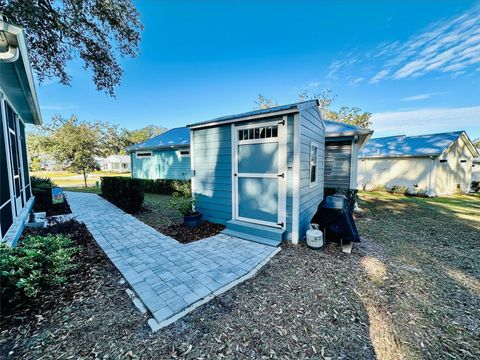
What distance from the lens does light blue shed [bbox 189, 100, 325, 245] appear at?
4.07m

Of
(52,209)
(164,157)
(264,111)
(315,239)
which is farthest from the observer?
(164,157)

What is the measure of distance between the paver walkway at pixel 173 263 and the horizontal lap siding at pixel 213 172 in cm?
91

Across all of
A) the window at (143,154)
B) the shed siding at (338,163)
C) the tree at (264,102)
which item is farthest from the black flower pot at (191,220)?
the tree at (264,102)

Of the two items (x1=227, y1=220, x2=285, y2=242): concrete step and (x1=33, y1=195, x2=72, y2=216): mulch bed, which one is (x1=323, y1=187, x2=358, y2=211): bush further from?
(x1=33, y1=195, x2=72, y2=216): mulch bed

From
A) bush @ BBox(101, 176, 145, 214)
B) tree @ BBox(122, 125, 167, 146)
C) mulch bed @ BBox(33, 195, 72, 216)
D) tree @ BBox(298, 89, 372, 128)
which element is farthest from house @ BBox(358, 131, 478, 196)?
tree @ BBox(122, 125, 167, 146)

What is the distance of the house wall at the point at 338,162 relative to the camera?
288 inches

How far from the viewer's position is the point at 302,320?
2.09 m

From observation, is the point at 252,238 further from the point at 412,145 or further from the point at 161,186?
the point at 412,145

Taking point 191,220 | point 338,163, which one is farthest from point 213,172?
point 338,163

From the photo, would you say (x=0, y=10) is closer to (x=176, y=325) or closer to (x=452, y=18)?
(x=176, y=325)

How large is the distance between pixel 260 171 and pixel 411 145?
15.4 m

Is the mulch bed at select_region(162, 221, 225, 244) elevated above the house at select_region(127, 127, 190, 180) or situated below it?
below

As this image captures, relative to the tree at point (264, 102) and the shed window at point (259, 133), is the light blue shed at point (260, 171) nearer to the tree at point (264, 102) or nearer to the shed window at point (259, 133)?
the shed window at point (259, 133)

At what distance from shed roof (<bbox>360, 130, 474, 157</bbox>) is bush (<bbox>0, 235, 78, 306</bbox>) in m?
17.2
